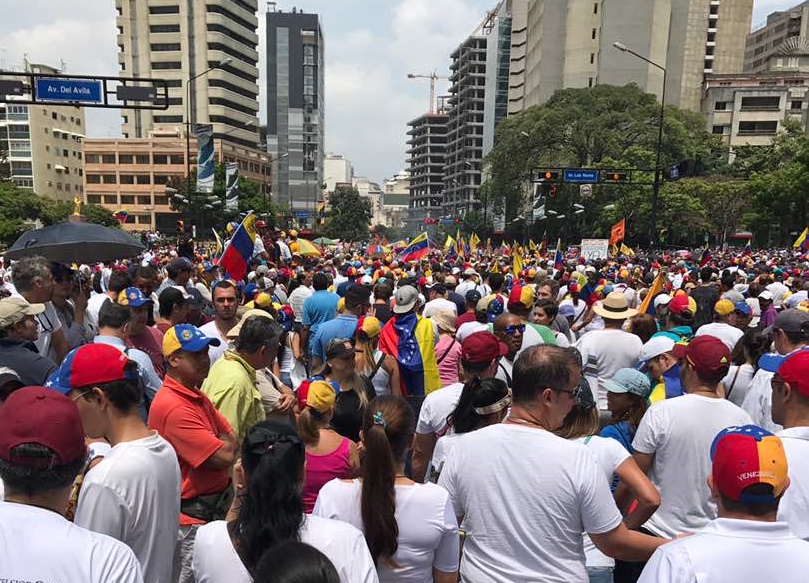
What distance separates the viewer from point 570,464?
2.23 metres

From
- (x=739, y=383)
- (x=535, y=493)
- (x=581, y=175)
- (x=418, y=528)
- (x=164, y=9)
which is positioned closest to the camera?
(x=535, y=493)

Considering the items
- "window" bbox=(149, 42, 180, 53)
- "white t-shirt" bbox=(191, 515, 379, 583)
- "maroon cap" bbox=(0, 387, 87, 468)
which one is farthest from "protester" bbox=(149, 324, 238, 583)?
"window" bbox=(149, 42, 180, 53)

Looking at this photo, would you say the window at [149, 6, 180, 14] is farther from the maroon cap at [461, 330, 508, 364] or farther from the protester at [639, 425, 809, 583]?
the protester at [639, 425, 809, 583]

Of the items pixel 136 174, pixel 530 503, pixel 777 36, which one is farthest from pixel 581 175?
pixel 777 36

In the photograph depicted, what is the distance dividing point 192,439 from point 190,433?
3cm

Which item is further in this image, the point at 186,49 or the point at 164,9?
the point at 186,49

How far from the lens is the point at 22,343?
401cm

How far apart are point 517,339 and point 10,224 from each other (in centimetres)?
3849

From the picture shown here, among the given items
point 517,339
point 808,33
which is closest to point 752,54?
point 808,33

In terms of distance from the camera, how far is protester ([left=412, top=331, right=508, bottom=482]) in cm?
367

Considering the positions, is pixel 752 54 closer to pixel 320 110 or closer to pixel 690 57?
pixel 690 57

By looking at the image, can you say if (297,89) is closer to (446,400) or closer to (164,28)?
(164,28)

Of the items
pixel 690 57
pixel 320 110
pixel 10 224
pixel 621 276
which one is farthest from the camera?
pixel 320 110

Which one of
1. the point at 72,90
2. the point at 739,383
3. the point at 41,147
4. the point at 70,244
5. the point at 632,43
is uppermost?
the point at 632,43
